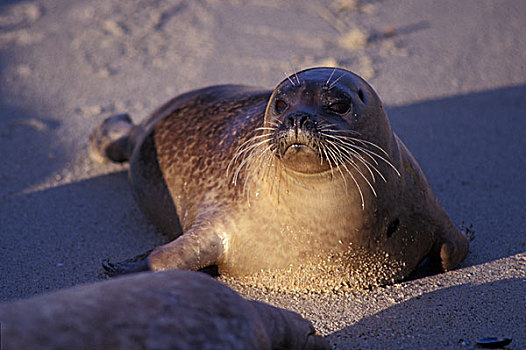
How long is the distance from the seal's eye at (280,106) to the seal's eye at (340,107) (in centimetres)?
22

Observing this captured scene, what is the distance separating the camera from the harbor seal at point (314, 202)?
2.77 m

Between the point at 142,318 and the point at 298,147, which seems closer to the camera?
the point at 142,318

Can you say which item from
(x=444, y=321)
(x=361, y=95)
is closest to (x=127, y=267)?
(x=361, y=95)

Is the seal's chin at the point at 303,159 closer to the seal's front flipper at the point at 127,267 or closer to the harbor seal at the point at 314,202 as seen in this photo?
the harbor seal at the point at 314,202

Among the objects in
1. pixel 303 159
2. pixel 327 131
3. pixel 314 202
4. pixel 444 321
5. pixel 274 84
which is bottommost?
pixel 274 84

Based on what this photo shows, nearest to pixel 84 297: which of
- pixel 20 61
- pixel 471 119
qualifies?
pixel 471 119

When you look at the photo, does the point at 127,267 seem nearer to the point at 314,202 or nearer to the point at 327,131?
the point at 314,202

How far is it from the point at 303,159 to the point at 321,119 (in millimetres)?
189

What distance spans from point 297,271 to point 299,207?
313mm

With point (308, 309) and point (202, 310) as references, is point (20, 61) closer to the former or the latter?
point (308, 309)

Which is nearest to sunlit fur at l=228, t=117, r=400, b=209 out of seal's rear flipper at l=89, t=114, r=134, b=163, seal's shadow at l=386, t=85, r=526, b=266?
seal's shadow at l=386, t=85, r=526, b=266

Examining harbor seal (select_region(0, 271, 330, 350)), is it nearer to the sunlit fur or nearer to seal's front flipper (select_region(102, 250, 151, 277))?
the sunlit fur

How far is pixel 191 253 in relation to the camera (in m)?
Answer: 3.07

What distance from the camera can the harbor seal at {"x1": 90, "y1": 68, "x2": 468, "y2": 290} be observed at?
277 centimetres
